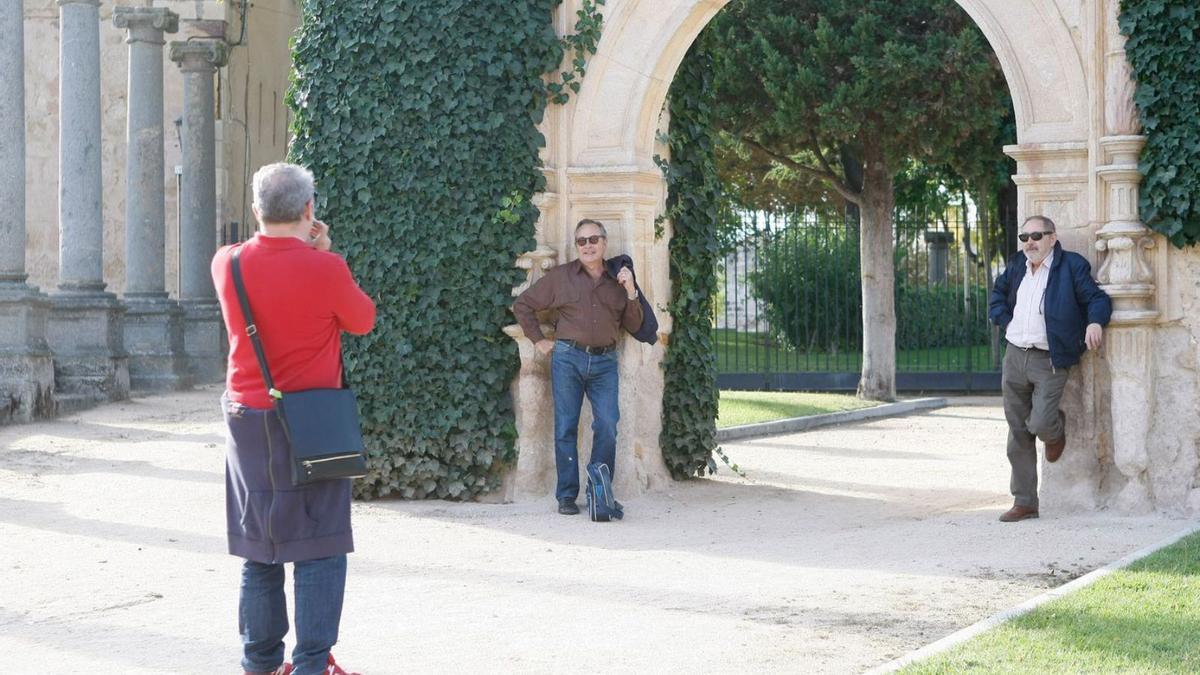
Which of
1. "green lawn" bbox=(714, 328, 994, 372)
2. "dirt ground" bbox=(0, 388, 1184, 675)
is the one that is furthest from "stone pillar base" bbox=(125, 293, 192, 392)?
"green lawn" bbox=(714, 328, 994, 372)

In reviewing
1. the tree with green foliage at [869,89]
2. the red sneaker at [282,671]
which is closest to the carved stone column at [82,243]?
the tree with green foliage at [869,89]

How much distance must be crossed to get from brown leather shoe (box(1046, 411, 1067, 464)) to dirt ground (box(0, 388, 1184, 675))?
0.36 m

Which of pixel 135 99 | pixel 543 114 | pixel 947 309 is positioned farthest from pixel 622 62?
pixel 947 309

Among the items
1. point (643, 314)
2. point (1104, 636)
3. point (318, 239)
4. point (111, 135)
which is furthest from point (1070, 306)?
point (111, 135)

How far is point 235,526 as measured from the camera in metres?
4.77

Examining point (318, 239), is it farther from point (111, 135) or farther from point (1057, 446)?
point (111, 135)

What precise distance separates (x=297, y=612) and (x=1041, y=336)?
17.5 feet

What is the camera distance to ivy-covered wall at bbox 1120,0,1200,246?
853cm

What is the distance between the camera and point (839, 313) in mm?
24109

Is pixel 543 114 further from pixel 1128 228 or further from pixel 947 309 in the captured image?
pixel 947 309

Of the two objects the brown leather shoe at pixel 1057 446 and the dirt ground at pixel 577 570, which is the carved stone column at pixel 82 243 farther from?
the brown leather shoe at pixel 1057 446

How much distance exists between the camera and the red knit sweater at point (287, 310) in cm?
471

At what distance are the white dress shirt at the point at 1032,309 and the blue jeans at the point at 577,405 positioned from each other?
2437 mm

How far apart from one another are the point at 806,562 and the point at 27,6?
2017 centimetres
